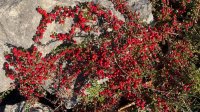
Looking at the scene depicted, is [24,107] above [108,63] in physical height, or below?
below

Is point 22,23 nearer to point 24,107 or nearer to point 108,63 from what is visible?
point 24,107

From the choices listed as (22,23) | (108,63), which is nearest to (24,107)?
(22,23)

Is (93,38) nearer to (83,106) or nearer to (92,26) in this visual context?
(92,26)

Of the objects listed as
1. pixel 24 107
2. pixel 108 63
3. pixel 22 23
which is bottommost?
pixel 24 107

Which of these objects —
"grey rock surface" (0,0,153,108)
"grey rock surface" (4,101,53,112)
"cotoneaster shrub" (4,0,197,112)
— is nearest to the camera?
"grey rock surface" (0,0,153,108)

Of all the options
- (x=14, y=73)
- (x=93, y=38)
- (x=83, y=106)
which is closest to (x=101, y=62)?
(x=93, y=38)

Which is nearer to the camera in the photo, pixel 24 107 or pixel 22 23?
pixel 22 23

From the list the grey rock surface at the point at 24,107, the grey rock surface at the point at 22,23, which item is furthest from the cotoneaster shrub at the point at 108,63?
the grey rock surface at the point at 24,107

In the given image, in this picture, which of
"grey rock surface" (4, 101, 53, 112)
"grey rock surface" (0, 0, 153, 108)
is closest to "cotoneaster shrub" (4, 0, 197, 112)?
"grey rock surface" (0, 0, 153, 108)

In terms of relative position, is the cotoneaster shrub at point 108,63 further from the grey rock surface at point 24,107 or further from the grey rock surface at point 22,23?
the grey rock surface at point 24,107

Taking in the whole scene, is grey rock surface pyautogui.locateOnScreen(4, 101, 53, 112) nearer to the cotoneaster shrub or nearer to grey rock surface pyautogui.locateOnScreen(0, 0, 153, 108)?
the cotoneaster shrub
